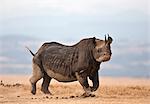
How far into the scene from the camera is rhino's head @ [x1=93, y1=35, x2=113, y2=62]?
44.5 ft

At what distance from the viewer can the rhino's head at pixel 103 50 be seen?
1357 cm

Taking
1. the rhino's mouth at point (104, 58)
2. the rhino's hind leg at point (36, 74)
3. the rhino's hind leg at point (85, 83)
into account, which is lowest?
the rhino's hind leg at point (85, 83)

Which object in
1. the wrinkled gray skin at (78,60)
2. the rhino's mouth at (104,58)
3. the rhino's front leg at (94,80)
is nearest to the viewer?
the rhino's mouth at (104,58)

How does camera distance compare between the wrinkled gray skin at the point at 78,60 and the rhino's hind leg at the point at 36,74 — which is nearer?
the wrinkled gray skin at the point at 78,60

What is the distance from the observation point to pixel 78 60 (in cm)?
1400

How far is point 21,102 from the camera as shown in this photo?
43.7ft

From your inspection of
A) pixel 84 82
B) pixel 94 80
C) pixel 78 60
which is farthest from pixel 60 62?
pixel 94 80

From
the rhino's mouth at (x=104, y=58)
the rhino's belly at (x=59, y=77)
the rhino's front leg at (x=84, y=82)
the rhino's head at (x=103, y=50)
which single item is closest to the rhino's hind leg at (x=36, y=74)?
the rhino's belly at (x=59, y=77)

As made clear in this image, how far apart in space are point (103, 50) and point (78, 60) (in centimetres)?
85

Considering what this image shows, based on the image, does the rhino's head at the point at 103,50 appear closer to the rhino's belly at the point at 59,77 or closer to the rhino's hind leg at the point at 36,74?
the rhino's belly at the point at 59,77

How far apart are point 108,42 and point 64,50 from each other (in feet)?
5.35

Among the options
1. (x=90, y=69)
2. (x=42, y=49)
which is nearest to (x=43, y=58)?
(x=42, y=49)

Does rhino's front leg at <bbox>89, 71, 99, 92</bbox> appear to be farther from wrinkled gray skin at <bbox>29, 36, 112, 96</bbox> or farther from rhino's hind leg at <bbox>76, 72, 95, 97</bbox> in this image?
rhino's hind leg at <bbox>76, 72, 95, 97</bbox>

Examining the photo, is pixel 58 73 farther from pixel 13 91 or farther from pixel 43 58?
pixel 13 91
